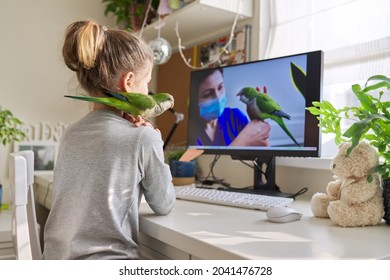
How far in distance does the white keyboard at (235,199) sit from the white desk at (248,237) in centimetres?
3

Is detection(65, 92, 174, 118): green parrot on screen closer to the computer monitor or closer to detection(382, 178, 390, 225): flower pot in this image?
the computer monitor

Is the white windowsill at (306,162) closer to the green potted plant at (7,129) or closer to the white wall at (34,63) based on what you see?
the white wall at (34,63)

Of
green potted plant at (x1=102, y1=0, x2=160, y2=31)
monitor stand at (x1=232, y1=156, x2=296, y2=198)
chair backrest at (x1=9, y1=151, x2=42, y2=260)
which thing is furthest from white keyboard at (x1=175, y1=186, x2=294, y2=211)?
green potted plant at (x1=102, y1=0, x2=160, y2=31)

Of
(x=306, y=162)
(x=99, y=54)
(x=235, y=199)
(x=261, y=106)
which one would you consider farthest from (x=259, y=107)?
(x=99, y=54)

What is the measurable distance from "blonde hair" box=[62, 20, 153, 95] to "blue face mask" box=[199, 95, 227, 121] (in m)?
0.48

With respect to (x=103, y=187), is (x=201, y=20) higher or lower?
higher

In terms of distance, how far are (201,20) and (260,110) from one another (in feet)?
2.12

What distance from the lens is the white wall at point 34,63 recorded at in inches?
76.9

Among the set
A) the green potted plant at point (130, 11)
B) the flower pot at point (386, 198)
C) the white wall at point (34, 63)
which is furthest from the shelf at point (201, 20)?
the flower pot at point (386, 198)

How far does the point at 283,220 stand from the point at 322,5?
939 millimetres

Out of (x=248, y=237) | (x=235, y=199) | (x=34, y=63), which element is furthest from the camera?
(x=34, y=63)

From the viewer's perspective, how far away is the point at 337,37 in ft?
4.47

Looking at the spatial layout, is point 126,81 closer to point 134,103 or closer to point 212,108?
point 134,103

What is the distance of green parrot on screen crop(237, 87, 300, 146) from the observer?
1.22m
